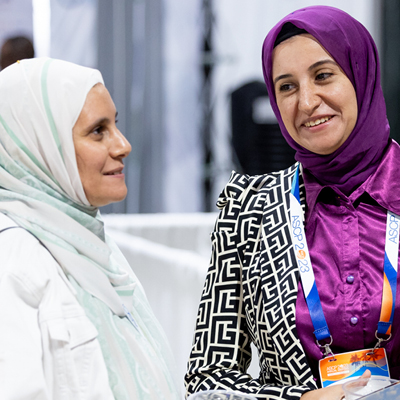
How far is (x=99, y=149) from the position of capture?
1.36 m

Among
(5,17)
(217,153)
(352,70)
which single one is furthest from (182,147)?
(352,70)

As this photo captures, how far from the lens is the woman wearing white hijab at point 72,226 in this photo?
1147 millimetres

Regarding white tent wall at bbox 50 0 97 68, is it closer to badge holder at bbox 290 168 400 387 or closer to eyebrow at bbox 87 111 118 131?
eyebrow at bbox 87 111 118 131

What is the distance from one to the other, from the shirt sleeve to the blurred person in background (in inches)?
169

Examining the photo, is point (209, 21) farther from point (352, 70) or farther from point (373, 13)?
point (352, 70)

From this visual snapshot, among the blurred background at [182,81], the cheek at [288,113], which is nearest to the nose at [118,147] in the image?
the cheek at [288,113]

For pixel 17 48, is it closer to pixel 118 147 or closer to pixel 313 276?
pixel 118 147

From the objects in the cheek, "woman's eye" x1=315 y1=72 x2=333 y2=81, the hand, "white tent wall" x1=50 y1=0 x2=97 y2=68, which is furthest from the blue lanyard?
"white tent wall" x1=50 y1=0 x2=97 y2=68

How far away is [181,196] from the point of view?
6965mm

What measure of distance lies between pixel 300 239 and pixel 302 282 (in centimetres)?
11

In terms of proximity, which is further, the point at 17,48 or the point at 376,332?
the point at 17,48

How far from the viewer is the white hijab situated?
1.31 meters

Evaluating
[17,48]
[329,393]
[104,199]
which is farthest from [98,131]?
[17,48]

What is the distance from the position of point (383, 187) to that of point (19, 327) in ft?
2.83
